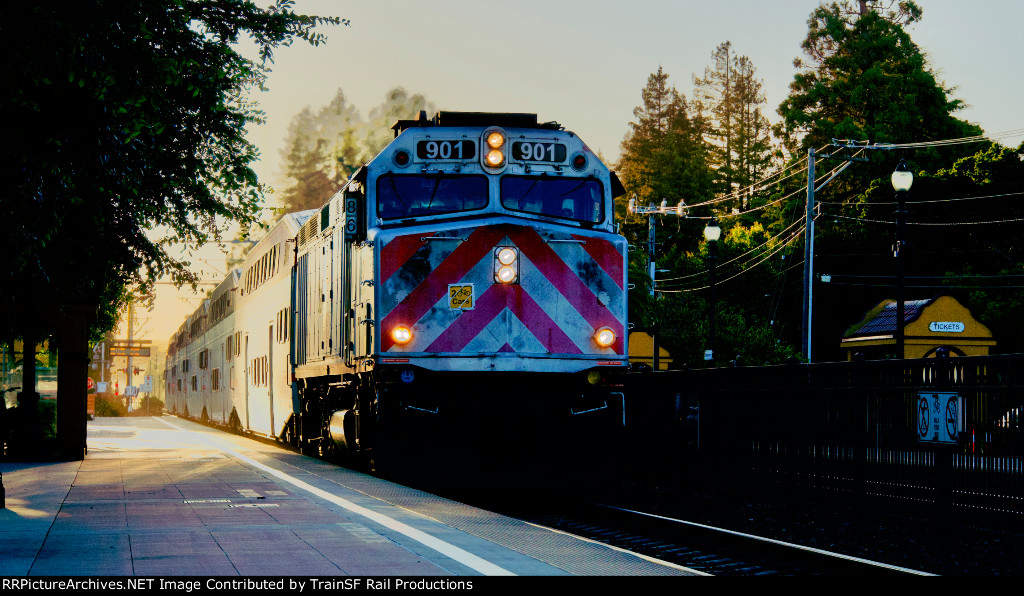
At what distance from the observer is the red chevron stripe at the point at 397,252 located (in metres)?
12.7

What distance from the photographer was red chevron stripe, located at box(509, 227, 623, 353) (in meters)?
13.0

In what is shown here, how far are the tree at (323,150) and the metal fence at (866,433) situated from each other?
72.5 meters

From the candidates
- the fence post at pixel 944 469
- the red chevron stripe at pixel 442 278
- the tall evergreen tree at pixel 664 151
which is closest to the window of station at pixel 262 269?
the red chevron stripe at pixel 442 278

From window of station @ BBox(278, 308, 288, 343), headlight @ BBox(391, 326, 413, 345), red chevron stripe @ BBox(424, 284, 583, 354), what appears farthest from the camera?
window of station @ BBox(278, 308, 288, 343)

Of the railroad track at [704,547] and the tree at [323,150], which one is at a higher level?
the tree at [323,150]

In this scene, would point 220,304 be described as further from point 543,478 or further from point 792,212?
point 792,212

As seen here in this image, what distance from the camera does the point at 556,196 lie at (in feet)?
43.8

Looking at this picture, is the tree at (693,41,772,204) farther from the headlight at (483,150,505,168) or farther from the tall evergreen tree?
the headlight at (483,150,505,168)

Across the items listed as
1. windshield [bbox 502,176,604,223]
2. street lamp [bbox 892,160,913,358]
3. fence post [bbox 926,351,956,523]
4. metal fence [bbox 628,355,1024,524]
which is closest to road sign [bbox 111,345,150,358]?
street lamp [bbox 892,160,913,358]

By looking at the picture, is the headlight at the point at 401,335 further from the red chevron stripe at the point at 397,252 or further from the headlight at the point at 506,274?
the headlight at the point at 506,274

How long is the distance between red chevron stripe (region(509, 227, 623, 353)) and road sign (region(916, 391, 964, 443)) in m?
3.54

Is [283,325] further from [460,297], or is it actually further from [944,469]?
[944,469]

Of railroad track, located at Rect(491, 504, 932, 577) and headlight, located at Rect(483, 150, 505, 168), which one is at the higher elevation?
headlight, located at Rect(483, 150, 505, 168)

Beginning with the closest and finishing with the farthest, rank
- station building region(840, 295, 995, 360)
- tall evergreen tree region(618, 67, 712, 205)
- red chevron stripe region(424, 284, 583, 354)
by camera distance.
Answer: red chevron stripe region(424, 284, 583, 354)
station building region(840, 295, 995, 360)
tall evergreen tree region(618, 67, 712, 205)
